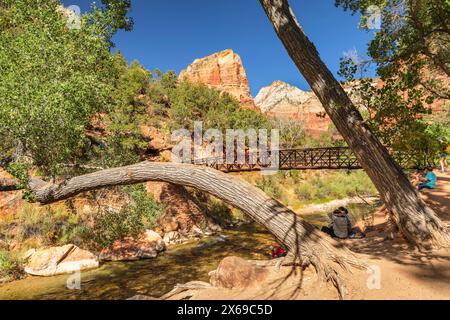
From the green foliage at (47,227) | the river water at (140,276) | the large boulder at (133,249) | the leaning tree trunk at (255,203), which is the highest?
the leaning tree trunk at (255,203)

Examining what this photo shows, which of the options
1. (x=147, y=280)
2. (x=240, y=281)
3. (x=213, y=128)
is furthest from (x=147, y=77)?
(x=240, y=281)

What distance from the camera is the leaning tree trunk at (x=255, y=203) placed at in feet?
15.0

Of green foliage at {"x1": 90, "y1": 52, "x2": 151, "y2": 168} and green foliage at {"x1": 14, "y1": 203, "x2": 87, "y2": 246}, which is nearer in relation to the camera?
green foliage at {"x1": 90, "y1": 52, "x2": 151, "y2": 168}

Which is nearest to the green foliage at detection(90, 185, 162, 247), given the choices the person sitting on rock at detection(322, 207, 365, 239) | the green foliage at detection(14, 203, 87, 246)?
the green foliage at detection(14, 203, 87, 246)

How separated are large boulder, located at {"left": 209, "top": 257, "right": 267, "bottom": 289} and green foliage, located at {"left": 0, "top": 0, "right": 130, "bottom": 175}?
14.5ft

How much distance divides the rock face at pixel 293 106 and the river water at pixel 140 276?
4382 cm

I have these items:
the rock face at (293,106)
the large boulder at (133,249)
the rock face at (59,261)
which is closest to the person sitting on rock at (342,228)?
the large boulder at (133,249)

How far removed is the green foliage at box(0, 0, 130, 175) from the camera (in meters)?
5.58

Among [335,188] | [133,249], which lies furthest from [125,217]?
[335,188]

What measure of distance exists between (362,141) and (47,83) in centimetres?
642

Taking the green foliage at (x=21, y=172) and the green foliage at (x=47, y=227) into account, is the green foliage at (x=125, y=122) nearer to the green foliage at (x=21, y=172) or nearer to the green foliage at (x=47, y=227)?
the green foliage at (x=21, y=172)

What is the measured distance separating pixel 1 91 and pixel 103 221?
4.53 metres

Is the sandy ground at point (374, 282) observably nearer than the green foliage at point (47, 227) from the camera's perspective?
Yes

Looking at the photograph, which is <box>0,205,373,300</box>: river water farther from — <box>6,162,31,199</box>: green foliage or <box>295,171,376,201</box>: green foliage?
<box>295,171,376,201</box>: green foliage
